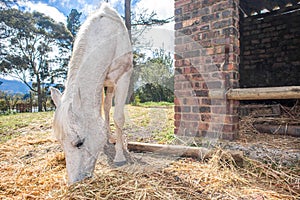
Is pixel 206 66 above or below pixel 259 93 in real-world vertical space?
above

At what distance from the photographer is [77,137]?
1.25 metres

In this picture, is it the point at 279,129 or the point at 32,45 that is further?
the point at 32,45

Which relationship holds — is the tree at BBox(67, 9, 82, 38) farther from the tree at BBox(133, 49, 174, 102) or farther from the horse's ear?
the horse's ear

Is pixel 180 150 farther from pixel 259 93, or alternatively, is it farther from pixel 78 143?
pixel 78 143

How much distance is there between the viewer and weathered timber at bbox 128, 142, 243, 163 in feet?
6.18

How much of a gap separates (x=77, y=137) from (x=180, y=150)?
1143 mm

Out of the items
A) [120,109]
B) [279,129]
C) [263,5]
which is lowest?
[279,129]

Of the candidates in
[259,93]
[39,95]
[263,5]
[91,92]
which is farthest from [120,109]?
[39,95]

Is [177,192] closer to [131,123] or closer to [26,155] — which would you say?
[26,155]

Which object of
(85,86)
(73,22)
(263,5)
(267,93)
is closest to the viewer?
(85,86)

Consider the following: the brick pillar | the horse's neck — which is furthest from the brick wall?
the horse's neck

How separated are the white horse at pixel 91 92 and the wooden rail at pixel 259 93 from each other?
102 centimetres

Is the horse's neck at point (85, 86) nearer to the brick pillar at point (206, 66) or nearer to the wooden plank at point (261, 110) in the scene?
the brick pillar at point (206, 66)

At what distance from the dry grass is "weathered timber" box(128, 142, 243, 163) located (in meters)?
0.05
